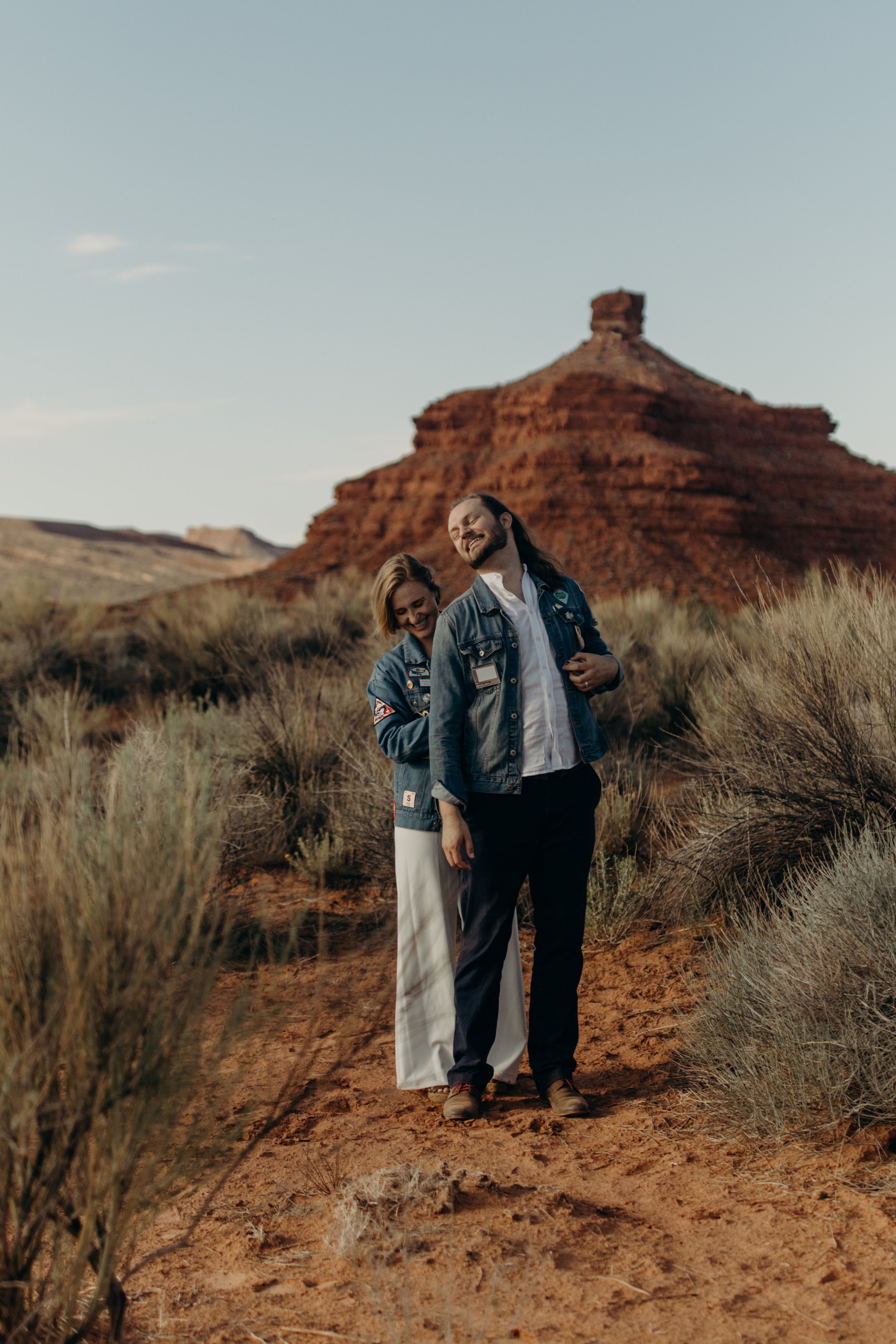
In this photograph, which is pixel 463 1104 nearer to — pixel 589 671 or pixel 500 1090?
pixel 500 1090

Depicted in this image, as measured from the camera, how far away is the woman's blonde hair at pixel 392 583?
3863 millimetres

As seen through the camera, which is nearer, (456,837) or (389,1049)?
(456,837)

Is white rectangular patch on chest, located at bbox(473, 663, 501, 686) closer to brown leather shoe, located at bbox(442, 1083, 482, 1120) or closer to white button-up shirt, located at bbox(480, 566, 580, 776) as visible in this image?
white button-up shirt, located at bbox(480, 566, 580, 776)

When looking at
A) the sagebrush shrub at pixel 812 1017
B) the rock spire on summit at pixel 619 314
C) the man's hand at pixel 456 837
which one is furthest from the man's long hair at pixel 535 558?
the rock spire on summit at pixel 619 314

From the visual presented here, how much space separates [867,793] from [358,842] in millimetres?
3108

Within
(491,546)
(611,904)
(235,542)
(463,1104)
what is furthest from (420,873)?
(235,542)

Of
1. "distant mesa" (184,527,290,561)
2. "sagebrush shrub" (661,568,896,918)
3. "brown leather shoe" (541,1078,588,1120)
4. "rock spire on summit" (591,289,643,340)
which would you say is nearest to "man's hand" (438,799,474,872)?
"brown leather shoe" (541,1078,588,1120)

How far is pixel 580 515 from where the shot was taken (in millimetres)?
33188

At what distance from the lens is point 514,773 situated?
3451 millimetres

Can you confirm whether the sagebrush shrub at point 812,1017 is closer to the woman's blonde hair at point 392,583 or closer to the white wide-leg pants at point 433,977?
the white wide-leg pants at point 433,977

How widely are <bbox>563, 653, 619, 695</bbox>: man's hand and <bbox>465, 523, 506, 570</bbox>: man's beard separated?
461mm

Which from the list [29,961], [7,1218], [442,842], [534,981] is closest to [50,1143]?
[7,1218]

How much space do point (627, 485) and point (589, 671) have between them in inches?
1257

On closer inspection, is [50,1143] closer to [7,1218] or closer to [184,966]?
[7,1218]
